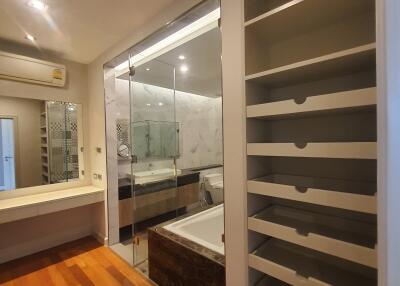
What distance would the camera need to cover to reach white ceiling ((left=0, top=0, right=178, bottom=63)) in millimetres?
1673

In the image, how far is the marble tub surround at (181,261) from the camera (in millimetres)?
1425

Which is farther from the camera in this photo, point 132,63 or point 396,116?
point 132,63

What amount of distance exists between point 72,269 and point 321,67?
9.25 feet

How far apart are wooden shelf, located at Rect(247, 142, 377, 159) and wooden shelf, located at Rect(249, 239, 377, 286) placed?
543 mm

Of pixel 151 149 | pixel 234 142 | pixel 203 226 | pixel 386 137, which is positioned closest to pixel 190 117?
pixel 151 149

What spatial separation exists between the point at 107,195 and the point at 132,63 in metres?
1.63

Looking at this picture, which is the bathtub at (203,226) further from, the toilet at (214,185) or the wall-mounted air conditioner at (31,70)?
the wall-mounted air conditioner at (31,70)

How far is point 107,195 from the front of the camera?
2697 mm

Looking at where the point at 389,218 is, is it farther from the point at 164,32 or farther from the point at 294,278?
the point at 164,32

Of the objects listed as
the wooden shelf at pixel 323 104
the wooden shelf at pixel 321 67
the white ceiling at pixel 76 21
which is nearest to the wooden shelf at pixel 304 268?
the wooden shelf at pixel 323 104

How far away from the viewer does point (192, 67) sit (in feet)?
10.3

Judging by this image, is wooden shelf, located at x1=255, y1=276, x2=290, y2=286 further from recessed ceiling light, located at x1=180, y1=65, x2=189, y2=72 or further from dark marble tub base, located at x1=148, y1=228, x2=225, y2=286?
recessed ceiling light, located at x1=180, y1=65, x2=189, y2=72

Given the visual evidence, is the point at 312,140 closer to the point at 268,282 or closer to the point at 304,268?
the point at 304,268

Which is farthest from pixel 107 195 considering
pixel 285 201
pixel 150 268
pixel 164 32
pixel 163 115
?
pixel 285 201
